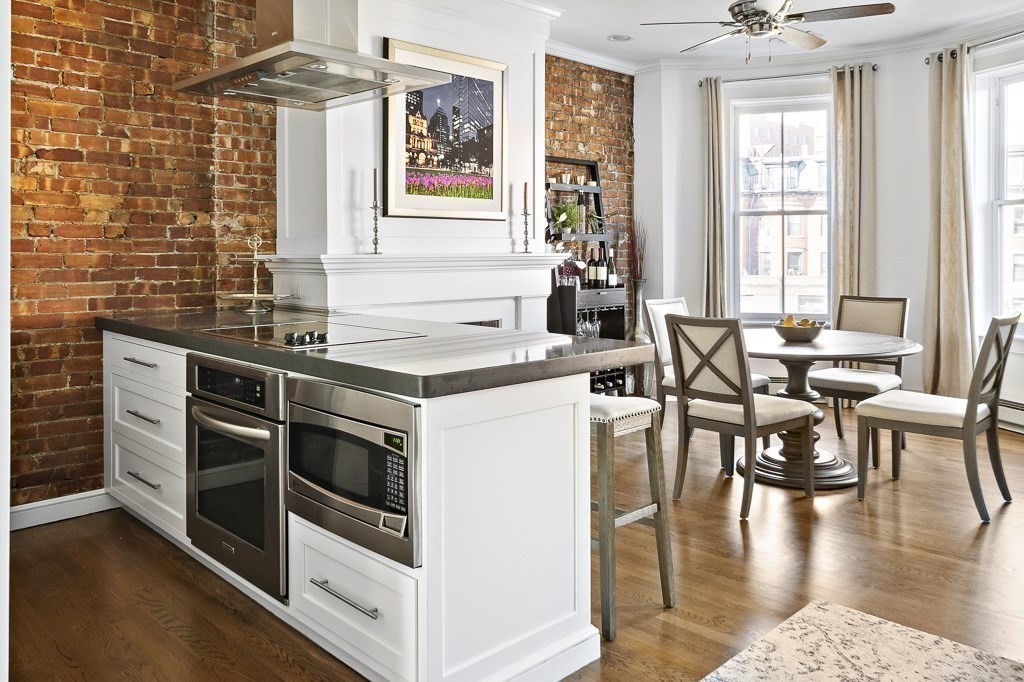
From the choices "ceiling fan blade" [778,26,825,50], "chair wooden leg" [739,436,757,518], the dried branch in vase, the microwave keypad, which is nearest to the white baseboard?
the microwave keypad

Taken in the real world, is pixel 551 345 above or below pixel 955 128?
below

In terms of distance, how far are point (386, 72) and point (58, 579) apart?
2.20 m

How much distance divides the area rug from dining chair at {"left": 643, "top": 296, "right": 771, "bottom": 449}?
1.96m

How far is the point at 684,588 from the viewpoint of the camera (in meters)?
2.88

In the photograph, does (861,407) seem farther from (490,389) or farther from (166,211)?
(166,211)

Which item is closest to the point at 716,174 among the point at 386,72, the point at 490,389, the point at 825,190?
the point at 825,190

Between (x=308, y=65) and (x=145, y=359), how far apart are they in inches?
53.7

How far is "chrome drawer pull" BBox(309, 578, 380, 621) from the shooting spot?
210 cm

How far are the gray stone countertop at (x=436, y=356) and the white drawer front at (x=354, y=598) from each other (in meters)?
0.47

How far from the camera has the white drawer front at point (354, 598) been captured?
201 centimetres

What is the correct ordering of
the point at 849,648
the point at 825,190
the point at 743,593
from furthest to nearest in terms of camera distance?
1. the point at 825,190
2. the point at 743,593
3. the point at 849,648

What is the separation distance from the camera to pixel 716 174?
661 cm

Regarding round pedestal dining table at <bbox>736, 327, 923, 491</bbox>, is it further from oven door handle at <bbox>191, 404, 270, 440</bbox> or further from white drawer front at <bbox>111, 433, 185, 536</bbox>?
white drawer front at <bbox>111, 433, 185, 536</bbox>

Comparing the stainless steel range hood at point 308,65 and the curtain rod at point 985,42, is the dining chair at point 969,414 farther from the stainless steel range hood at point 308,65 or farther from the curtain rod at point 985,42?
the curtain rod at point 985,42
